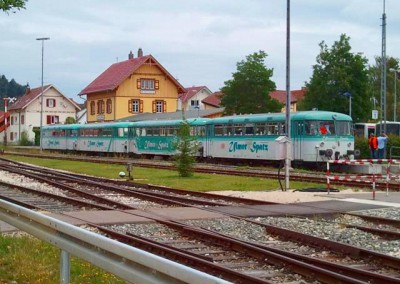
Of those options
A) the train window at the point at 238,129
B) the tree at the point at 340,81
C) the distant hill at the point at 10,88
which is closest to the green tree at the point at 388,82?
the tree at the point at 340,81

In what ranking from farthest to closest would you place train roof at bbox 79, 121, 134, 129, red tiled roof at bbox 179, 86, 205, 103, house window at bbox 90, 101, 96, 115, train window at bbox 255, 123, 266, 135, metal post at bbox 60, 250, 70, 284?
red tiled roof at bbox 179, 86, 205, 103, house window at bbox 90, 101, 96, 115, train roof at bbox 79, 121, 134, 129, train window at bbox 255, 123, 266, 135, metal post at bbox 60, 250, 70, 284

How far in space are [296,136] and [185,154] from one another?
750cm

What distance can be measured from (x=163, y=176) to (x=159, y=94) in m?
51.1

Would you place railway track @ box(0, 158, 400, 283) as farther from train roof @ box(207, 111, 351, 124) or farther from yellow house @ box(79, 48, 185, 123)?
yellow house @ box(79, 48, 185, 123)

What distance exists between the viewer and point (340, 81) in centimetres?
6731

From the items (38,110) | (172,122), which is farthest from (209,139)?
(38,110)

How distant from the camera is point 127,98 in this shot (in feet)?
253

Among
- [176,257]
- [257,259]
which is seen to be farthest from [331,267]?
[176,257]

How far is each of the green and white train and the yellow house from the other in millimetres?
22465

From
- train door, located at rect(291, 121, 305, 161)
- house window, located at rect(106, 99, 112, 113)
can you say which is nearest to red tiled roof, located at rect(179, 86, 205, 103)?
house window, located at rect(106, 99, 112, 113)

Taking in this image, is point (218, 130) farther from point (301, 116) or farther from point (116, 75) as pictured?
point (116, 75)

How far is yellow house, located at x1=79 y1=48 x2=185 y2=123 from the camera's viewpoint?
7650 centimetres

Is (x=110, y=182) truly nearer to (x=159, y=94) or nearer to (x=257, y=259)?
(x=257, y=259)

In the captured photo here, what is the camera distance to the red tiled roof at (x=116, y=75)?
249ft
